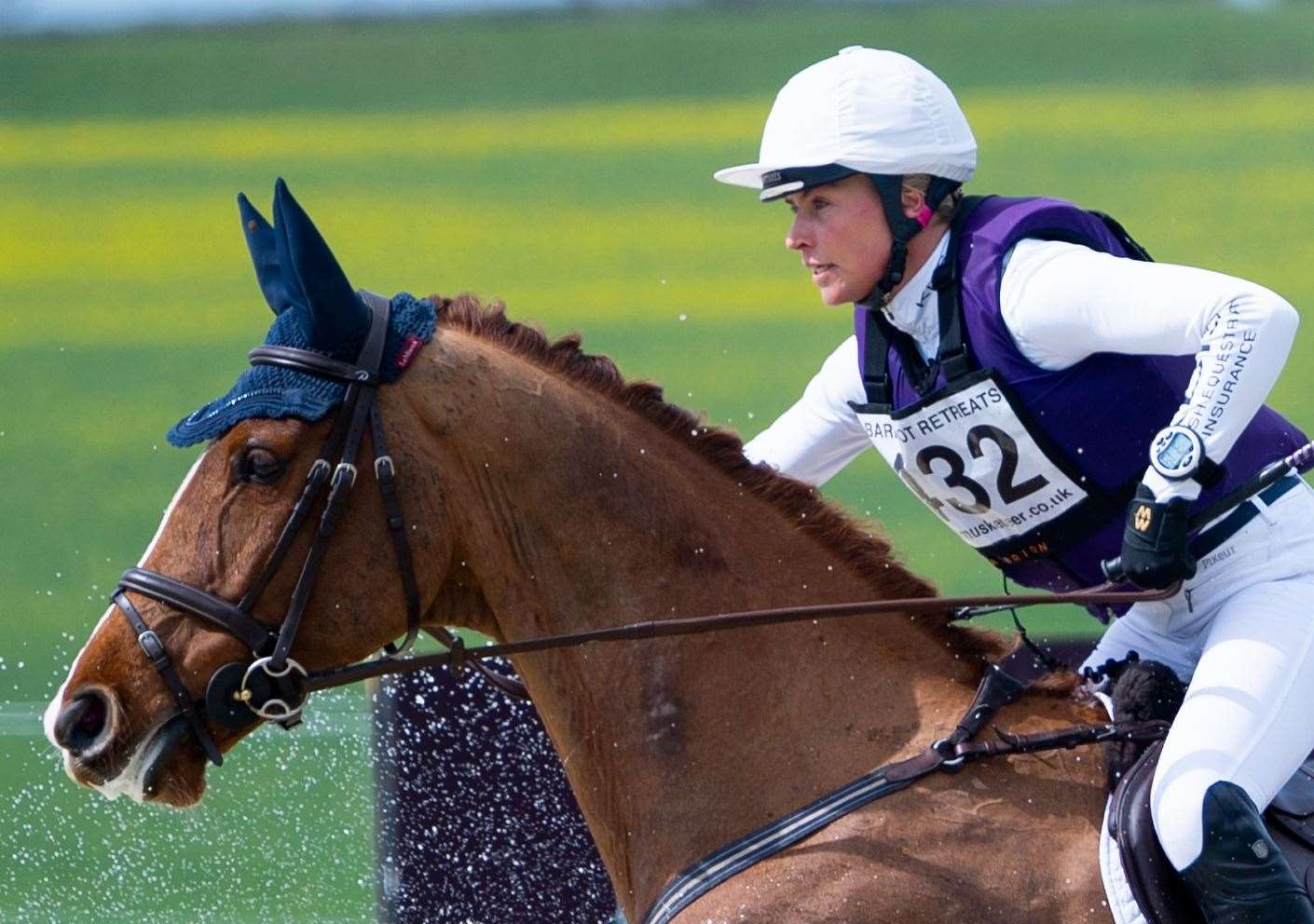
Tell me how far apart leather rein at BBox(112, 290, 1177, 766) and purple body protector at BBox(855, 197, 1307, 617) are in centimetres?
18

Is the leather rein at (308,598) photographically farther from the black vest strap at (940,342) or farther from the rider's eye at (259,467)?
the black vest strap at (940,342)

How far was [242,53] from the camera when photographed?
47.0 ft

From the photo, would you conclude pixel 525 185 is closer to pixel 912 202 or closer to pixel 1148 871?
pixel 912 202

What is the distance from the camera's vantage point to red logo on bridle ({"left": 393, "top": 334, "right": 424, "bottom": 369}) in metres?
2.52

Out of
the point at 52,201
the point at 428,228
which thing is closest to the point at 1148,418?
the point at 428,228

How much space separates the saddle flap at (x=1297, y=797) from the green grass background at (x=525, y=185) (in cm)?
515

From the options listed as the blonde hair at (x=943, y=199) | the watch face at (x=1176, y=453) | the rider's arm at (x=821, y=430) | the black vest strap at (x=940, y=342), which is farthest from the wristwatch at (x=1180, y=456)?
the rider's arm at (x=821, y=430)

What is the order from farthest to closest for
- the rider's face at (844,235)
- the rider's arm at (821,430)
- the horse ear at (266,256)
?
the rider's arm at (821,430) < the rider's face at (844,235) < the horse ear at (266,256)

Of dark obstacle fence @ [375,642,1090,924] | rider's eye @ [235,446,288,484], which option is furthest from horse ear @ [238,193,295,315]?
dark obstacle fence @ [375,642,1090,924]

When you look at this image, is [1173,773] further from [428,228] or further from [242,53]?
[242,53]

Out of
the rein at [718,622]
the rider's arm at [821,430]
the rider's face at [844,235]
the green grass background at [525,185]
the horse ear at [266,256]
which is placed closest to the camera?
the rein at [718,622]

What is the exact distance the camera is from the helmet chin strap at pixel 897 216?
270 cm

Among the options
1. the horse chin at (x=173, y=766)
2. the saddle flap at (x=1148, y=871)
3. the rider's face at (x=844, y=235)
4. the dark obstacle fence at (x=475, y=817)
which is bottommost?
the dark obstacle fence at (x=475, y=817)

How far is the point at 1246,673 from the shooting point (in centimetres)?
240
